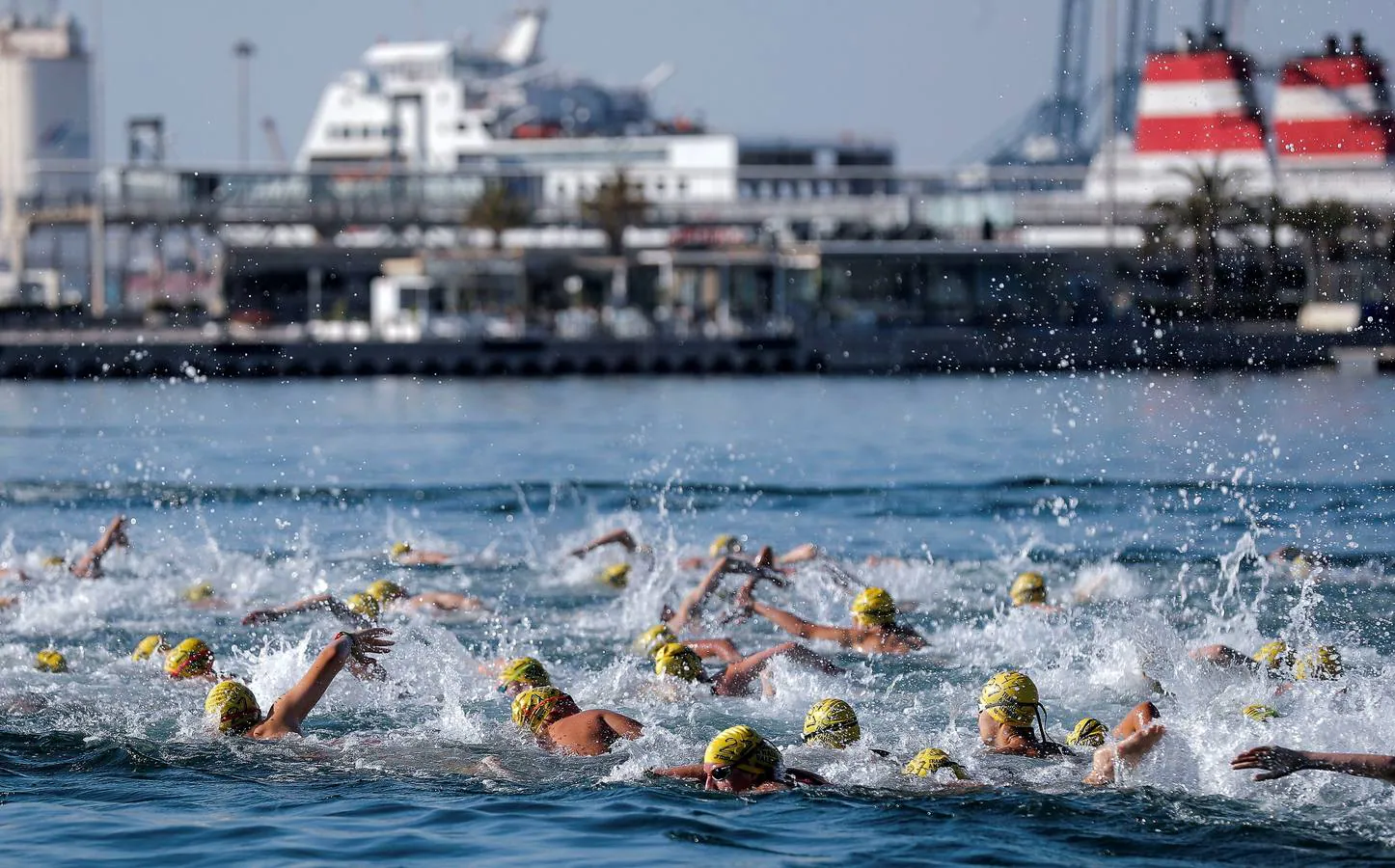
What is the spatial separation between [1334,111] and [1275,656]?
5885 centimetres

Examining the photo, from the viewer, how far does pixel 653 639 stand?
1462 cm

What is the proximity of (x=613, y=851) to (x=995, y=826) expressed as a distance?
200 cm

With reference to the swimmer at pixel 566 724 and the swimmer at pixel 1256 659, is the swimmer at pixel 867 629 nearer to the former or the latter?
the swimmer at pixel 1256 659

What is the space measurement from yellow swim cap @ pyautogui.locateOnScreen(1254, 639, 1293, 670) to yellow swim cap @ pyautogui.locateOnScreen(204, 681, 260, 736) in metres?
6.75

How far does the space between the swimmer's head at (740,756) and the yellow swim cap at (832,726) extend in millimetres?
693

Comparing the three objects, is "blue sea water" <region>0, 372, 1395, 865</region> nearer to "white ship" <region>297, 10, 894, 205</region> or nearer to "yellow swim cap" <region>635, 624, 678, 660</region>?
"yellow swim cap" <region>635, 624, 678, 660</region>

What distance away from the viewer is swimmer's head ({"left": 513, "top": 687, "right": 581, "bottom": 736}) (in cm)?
1155

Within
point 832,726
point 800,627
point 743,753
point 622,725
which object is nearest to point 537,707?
point 622,725

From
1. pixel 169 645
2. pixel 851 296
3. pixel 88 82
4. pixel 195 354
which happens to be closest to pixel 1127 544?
pixel 169 645

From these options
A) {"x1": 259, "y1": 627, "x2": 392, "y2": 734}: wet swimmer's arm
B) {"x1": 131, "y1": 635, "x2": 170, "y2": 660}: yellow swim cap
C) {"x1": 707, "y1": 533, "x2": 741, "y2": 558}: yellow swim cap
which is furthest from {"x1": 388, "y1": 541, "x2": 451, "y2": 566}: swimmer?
{"x1": 259, "y1": 627, "x2": 392, "y2": 734}: wet swimmer's arm

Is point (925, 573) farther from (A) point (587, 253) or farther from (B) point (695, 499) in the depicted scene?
(A) point (587, 253)

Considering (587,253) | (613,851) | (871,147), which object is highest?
(871,147)

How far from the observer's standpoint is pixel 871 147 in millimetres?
120688

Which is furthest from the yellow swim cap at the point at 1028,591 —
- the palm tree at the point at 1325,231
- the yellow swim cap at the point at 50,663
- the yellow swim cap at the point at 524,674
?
the palm tree at the point at 1325,231
